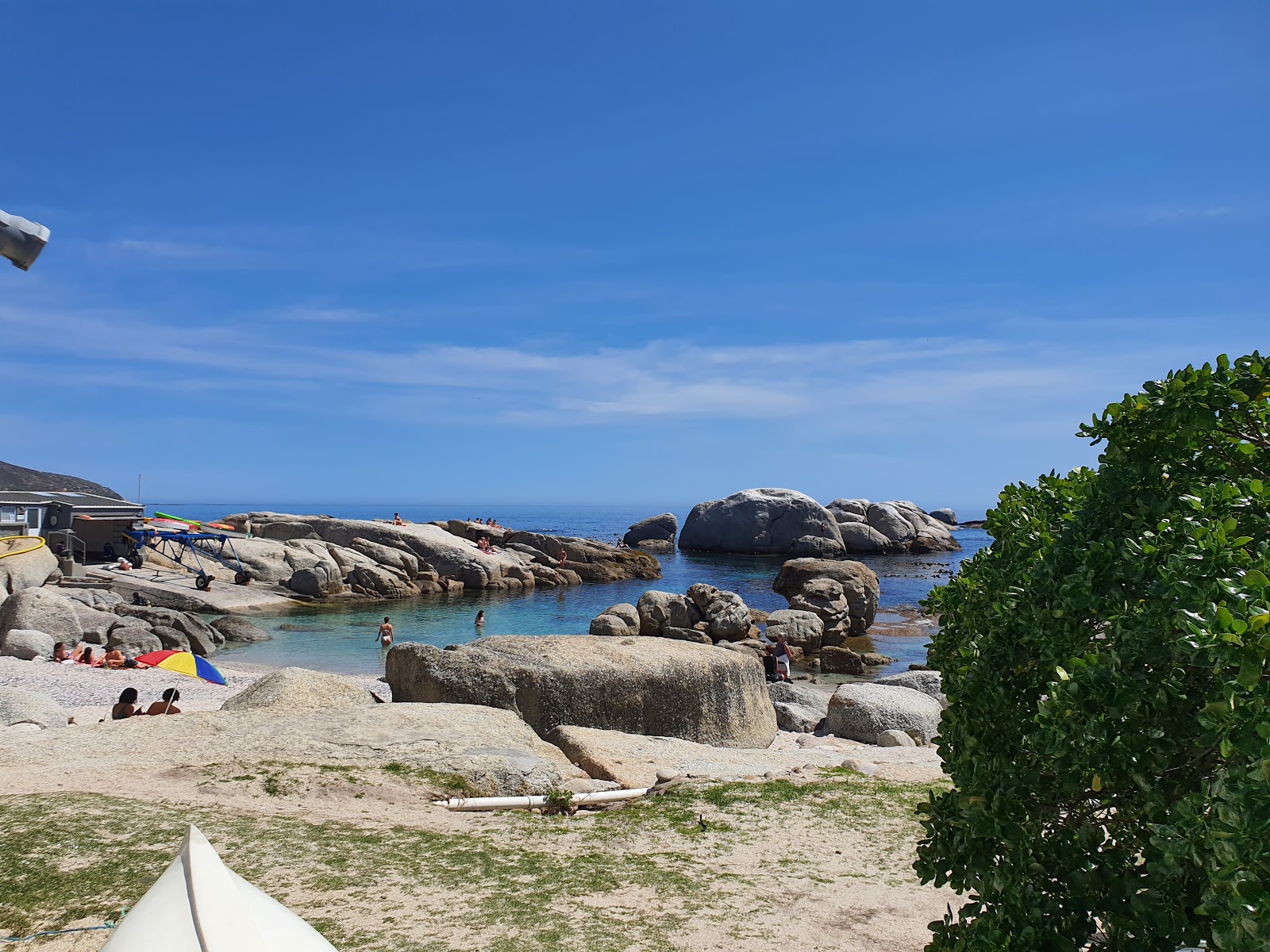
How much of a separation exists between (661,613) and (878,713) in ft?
55.4

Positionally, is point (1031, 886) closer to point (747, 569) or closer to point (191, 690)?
point (191, 690)

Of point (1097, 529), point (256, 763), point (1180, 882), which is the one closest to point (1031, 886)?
point (1180, 882)

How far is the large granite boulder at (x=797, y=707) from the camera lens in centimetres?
1838

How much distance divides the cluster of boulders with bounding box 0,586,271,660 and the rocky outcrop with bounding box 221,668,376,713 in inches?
444

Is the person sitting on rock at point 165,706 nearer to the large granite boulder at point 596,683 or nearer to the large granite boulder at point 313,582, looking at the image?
the large granite boulder at point 596,683

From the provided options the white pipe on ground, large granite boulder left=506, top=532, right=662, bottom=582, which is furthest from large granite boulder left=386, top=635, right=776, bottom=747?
large granite boulder left=506, top=532, right=662, bottom=582

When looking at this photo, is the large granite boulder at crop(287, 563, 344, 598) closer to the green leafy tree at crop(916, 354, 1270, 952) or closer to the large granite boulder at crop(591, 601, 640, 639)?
the large granite boulder at crop(591, 601, 640, 639)

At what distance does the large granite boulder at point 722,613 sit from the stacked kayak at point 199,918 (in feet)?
101

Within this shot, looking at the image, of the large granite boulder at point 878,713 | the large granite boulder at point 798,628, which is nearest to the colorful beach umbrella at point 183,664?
the large granite boulder at point 878,713

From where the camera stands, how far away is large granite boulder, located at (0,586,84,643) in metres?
22.8

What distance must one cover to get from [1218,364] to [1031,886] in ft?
7.08

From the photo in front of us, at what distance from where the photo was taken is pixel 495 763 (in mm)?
10078

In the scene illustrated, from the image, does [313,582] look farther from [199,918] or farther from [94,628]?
[199,918]

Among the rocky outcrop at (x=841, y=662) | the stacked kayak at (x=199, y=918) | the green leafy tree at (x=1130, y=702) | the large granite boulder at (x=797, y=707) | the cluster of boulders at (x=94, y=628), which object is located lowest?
the rocky outcrop at (x=841, y=662)
